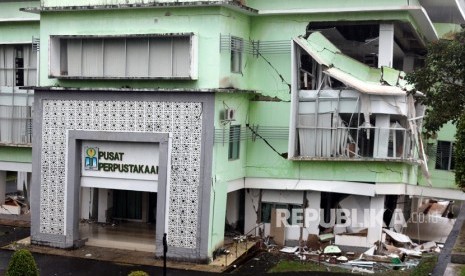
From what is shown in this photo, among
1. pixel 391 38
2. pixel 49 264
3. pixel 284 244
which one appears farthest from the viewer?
pixel 284 244

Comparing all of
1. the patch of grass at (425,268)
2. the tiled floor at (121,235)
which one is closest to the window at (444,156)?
the patch of grass at (425,268)

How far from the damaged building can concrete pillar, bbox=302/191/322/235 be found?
32 mm

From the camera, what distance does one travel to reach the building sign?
18.0 m

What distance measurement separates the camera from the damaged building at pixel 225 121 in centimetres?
1747

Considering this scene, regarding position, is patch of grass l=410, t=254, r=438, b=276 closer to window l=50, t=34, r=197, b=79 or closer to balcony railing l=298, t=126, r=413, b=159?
balcony railing l=298, t=126, r=413, b=159

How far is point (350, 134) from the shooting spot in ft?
61.7

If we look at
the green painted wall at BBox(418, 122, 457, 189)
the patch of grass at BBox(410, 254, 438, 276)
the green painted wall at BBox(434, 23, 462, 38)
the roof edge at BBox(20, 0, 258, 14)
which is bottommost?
the patch of grass at BBox(410, 254, 438, 276)

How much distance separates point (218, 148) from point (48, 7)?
6.78 meters

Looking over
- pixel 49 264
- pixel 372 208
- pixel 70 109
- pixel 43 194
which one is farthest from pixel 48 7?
pixel 372 208

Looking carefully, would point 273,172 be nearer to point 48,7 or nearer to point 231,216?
point 231,216

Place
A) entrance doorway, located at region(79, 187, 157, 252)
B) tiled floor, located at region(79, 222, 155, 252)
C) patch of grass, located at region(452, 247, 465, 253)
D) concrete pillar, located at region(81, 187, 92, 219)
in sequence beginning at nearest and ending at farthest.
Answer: patch of grass, located at region(452, 247, 465, 253)
tiled floor, located at region(79, 222, 155, 252)
entrance doorway, located at region(79, 187, 157, 252)
concrete pillar, located at region(81, 187, 92, 219)

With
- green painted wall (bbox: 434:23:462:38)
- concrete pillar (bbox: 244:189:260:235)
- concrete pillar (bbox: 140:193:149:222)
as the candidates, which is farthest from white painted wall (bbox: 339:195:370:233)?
green painted wall (bbox: 434:23:462:38)

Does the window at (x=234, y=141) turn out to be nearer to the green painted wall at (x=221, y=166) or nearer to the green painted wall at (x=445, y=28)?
the green painted wall at (x=221, y=166)

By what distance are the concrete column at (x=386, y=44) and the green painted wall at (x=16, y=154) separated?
12.8m
